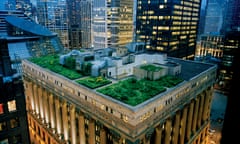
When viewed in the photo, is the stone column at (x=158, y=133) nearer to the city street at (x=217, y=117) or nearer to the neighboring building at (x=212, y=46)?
the city street at (x=217, y=117)

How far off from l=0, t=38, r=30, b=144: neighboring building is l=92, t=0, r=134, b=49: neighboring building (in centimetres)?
14511

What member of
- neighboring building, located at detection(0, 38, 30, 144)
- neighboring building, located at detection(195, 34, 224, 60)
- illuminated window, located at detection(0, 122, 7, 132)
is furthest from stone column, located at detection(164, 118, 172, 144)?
neighboring building, located at detection(195, 34, 224, 60)

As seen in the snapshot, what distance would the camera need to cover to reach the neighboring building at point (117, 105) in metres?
48.3

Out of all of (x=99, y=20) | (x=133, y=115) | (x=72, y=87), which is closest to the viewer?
(x=133, y=115)

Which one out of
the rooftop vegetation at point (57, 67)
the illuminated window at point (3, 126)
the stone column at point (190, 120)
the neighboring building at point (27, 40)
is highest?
the neighboring building at point (27, 40)

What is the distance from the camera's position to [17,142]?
36.7 meters

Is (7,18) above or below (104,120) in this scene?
above

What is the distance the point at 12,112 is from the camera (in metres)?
35.2

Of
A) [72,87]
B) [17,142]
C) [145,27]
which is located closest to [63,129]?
[72,87]

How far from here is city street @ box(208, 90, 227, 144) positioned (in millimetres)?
88450

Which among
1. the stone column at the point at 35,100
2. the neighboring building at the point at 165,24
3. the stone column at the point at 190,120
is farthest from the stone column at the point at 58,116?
the neighboring building at the point at 165,24

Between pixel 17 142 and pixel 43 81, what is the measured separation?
42.3m

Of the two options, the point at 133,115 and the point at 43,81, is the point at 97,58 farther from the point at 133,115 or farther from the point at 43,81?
the point at 133,115

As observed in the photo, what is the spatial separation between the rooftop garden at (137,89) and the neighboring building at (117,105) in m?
0.54
